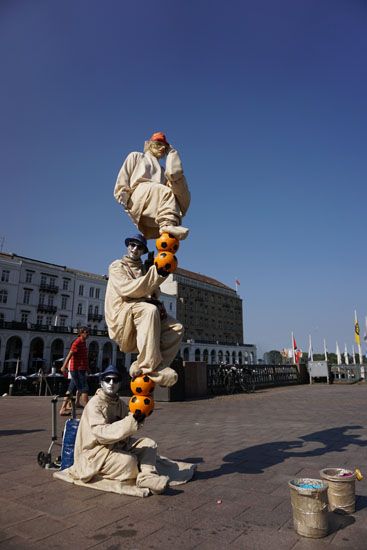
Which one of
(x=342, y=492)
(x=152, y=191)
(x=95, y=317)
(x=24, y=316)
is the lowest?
(x=342, y=492)

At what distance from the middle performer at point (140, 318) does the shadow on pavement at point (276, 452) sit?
1.44m

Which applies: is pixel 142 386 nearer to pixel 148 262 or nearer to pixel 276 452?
pixel 148 262

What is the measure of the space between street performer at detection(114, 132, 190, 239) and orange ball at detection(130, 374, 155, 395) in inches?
59.5

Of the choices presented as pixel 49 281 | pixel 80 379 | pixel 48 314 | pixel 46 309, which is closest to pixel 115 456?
pixel 80 379

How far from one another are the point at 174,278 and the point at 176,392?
74587 millimetres

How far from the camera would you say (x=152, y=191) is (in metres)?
4.05

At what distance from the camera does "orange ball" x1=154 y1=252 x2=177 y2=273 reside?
3374 millimetres

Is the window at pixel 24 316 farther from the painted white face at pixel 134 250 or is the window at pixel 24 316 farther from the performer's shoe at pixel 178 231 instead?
the performer's shoe at pixel 178 231

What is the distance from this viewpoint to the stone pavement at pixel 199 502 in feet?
8.09

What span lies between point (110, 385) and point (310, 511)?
2.15m

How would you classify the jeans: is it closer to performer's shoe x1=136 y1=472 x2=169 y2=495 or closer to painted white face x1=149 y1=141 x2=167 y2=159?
performer's shoe x1=136 y1=472 x2=169 y2=495

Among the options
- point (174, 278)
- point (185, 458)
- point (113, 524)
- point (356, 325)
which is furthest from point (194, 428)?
point (174, 278)

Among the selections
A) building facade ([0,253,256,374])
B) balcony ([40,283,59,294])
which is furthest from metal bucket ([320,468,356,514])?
balcony ([40,283,59,294])

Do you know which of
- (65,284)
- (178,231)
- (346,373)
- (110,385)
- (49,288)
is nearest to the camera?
(178,231)
